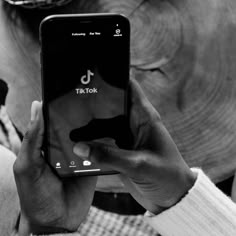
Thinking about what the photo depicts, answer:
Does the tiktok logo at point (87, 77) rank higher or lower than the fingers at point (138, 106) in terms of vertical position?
higher

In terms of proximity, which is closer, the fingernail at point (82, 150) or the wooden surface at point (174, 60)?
the fingernail at point (82, 150)

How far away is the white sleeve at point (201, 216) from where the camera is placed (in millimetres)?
699

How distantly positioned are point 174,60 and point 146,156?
384 mm

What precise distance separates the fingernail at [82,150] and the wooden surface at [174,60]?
0.36 m

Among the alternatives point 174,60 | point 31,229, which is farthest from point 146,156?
point 174,60

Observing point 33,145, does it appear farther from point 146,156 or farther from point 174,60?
point 174,60

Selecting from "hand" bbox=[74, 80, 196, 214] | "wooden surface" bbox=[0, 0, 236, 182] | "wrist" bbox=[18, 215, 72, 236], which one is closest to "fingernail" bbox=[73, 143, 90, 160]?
"hand" bbox=[74, 80, 196, 214]

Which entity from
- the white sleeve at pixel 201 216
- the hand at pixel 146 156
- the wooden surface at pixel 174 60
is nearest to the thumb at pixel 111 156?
the hand at pixel 146 156

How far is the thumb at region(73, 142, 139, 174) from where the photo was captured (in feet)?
1.98

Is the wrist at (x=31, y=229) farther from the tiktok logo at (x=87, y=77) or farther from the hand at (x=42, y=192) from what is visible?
the tiktok logo at (x=87, y=77)

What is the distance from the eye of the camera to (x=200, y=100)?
99 cm

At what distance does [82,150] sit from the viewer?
620 millimetres

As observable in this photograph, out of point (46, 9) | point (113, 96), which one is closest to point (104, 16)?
point (113, 96)

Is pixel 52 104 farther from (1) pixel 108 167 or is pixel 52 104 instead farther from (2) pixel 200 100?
(2) pixel 200 100
